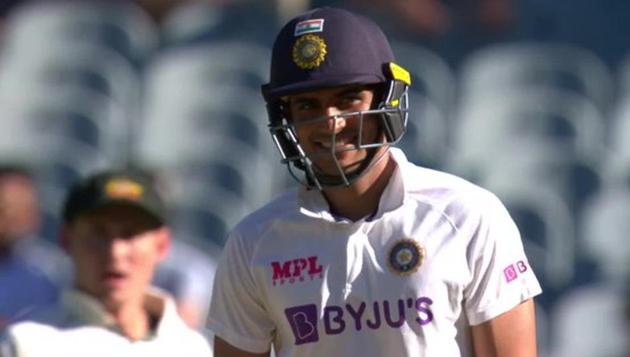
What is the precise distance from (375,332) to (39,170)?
484 cm

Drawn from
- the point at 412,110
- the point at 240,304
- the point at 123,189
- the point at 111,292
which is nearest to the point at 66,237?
the point at 123,189

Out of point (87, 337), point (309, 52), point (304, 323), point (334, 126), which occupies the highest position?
point (309, 52)

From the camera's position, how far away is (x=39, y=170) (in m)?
7.61

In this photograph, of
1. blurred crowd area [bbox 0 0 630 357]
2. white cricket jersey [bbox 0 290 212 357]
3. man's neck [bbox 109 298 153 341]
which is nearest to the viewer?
white cricket jersey [bbox 0 290 212 357]

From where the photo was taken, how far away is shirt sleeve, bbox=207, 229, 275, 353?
315 centimetres

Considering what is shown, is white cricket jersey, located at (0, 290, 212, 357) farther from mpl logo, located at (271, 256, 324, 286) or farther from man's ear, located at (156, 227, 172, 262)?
mpl logo, located at (271, 256, 324, 286)

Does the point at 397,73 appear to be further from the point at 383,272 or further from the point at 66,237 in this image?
the point at 66,237

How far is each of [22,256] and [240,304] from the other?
3151 millimetres

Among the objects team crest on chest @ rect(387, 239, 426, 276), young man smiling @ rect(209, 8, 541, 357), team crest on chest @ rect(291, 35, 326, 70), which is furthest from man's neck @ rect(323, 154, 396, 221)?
team crest on chest @ rect(291, 35, 326, 70)

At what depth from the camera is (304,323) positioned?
3.04 meters

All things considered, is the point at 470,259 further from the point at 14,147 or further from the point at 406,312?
the point at 14,147

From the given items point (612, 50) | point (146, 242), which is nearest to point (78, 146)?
point (612, 50)

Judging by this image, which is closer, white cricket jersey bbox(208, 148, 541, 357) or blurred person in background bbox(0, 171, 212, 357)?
white cricket jersey bbox(208, 148, 541, 357)

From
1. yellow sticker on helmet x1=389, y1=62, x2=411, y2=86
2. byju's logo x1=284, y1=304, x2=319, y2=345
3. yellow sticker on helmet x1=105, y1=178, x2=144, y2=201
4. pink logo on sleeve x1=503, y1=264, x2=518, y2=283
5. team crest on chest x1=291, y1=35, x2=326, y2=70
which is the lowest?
byju's logo x1=284, y1=304, x2=319, y2=345
